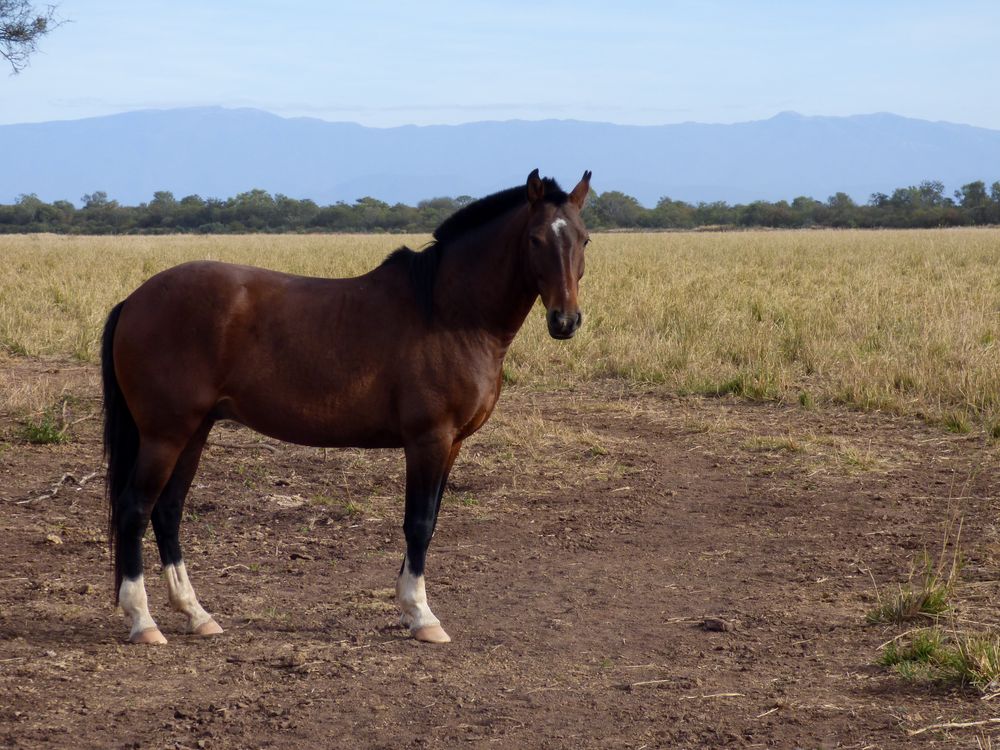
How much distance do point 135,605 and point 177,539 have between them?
35cm

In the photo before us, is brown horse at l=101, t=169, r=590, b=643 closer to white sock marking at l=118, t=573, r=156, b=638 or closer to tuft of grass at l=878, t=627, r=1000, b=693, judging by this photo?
white sock marking at l=118, t=573, r=156, b=638

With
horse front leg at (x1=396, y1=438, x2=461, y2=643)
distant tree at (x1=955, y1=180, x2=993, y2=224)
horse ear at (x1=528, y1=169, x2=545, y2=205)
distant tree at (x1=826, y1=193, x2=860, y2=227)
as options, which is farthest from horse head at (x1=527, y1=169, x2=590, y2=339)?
distant tree at (x1=826, y1=193, x2=860, y2=227)

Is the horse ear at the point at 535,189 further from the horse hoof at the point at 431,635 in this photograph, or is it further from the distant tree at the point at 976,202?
the distant tree at the point at 976,202

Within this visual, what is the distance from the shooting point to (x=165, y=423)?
4.54 m

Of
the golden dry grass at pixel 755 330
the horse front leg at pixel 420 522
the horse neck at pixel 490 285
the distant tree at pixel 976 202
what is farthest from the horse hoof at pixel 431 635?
the distant tree at pixel 976 202

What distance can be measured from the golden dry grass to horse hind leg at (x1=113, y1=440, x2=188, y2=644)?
643 centimetres

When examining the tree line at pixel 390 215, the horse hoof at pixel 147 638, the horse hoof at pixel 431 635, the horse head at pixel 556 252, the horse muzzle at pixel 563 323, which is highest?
the tree line at pixel 390 215

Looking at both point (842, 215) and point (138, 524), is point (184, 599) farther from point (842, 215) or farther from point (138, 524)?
point (842, 215)

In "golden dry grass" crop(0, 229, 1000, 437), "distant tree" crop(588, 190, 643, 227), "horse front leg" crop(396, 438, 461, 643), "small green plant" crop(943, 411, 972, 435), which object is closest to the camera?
"horse front leg" crop(396, 438, 461, 643)

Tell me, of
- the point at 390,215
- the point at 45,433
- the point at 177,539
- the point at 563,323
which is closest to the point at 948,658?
the point at 563,323

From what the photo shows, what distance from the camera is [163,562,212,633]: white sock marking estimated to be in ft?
15.4

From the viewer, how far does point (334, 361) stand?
464 centimetres

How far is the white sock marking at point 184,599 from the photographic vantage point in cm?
469

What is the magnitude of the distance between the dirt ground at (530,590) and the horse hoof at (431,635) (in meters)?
0.05
